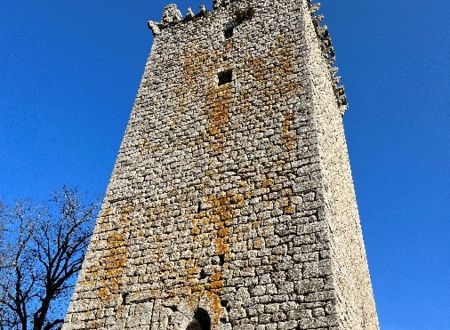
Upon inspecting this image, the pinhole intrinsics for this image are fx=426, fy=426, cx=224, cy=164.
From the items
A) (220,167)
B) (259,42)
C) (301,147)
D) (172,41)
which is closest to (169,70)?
(172,41)

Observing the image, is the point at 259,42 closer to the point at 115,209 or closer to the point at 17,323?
the point at 115,209

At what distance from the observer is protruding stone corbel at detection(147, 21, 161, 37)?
1041 cm

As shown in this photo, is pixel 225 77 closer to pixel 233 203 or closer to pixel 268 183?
pixel 268 183

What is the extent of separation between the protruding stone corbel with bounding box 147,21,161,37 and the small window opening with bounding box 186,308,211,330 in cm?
722

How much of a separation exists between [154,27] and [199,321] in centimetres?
750

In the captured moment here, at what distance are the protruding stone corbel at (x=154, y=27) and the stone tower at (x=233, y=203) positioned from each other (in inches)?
61.6

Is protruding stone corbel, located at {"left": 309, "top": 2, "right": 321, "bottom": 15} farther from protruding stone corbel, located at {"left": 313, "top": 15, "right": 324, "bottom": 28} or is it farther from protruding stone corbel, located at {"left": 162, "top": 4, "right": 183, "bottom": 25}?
protruding stone corbel, located at {"left": 162, "top": 4, "right": 183, "bottom": 25}

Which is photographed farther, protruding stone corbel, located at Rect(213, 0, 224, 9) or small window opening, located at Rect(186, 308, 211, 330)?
protruding stone corbel, located at Rect(213, 0, 224, 9)

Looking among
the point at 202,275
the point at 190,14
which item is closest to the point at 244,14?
the point at 190,14

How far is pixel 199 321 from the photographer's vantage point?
214 inches

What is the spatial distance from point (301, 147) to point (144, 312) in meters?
3.22

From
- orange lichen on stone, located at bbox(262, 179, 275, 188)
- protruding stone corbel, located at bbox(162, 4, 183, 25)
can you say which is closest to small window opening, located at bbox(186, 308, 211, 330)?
orange lichen on stone, located at bbox(262, 179, 275, 188)

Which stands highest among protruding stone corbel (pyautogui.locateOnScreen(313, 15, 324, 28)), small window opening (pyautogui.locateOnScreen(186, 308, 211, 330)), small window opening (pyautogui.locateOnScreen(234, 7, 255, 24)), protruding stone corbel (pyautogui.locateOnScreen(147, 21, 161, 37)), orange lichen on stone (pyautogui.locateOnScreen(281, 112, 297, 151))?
protruding stone corbel (pyautogui.locateOnScreen(147, 21, 161, 37))

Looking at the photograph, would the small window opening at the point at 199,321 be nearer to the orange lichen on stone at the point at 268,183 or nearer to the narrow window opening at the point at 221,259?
the narrow window opening at the point at 221,259
